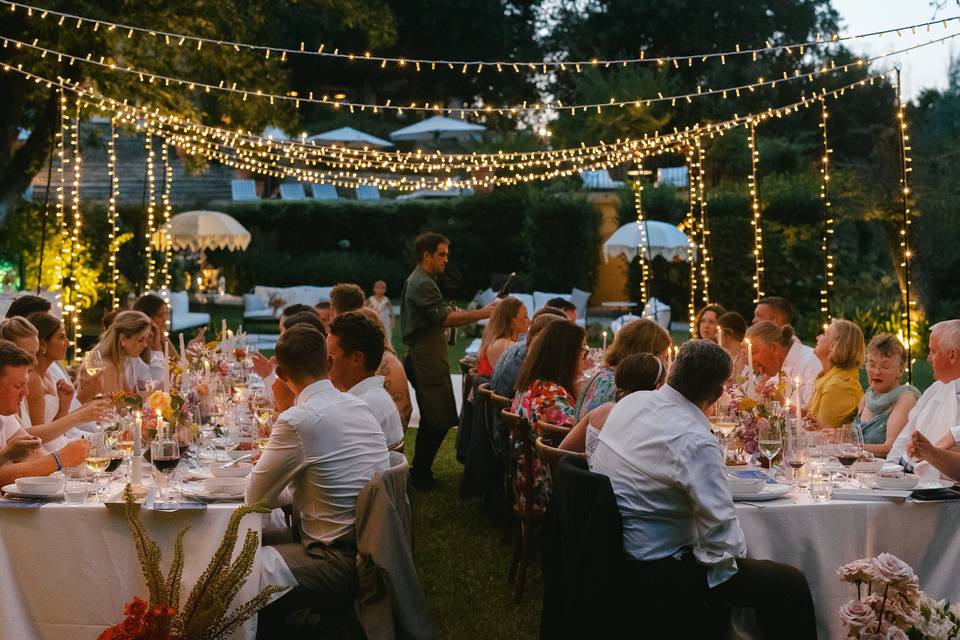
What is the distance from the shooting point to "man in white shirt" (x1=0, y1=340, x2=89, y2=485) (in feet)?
12.8

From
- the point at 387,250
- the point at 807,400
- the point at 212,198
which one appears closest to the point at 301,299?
the point at 387,250


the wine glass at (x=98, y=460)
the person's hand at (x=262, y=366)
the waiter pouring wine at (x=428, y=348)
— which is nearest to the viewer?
the wine glass at (x=98, y=460)

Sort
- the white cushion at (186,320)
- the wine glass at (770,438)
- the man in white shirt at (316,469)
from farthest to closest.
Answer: the white cushion at (186,320)
the wine glass at (770,438)
the man in white shirt at (316,469)

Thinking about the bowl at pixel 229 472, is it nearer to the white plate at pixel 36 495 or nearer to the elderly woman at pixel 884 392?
the white plate at pixel 36 495

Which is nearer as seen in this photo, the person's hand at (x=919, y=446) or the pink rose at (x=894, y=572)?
the pink rose at (x=894, y=572)

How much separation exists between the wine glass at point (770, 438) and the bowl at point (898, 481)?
1.29ft

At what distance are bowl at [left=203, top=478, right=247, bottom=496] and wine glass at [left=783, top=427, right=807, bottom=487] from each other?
6.14 ft

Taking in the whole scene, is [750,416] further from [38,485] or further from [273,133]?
[273,133]

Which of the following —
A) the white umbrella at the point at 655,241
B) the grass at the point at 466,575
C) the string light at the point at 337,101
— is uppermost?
the string light at the point at 337,101

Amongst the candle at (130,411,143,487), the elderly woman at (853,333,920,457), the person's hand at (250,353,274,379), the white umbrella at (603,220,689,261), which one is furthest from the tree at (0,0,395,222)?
the elderly woman at (853,333,920,457)

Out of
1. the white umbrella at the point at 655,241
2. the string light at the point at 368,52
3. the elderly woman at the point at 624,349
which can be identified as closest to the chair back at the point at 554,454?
the elderly woman at the point at 624,349

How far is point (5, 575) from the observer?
145 inches

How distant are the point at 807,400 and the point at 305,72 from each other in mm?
29341

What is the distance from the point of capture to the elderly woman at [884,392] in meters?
4.96
